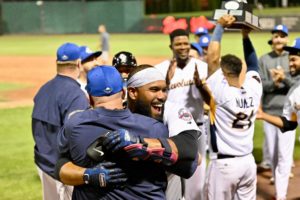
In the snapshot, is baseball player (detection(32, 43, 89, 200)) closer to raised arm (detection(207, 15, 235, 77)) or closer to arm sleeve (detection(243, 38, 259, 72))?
raised arm (detection(207, 15, 235, 77))

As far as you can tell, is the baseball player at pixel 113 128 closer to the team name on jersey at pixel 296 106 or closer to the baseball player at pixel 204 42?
the team name on jersey at pixel 296 106

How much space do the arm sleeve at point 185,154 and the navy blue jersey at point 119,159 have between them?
0.34ft

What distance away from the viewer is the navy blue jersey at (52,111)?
16.6 feet

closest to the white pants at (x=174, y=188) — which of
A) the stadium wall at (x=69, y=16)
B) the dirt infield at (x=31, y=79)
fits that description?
the dirt infield at (x=31, y=79)

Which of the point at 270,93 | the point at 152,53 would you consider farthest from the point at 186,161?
the point at 152,53

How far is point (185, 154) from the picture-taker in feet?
10.0

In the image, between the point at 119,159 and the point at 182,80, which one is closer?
the point at 119,159

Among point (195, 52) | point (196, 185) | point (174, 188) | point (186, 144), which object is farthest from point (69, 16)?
point (186, 144)

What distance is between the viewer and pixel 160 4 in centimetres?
5606

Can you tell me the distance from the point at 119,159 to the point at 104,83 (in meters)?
0.44

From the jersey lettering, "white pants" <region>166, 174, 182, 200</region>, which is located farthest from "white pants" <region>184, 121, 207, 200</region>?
"white pants" <region>166, 174, 182, 200</region>

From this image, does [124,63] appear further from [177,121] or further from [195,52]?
[195,52]

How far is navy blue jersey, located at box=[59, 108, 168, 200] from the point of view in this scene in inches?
123

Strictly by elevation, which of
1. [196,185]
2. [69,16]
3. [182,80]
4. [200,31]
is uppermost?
[200,31]
